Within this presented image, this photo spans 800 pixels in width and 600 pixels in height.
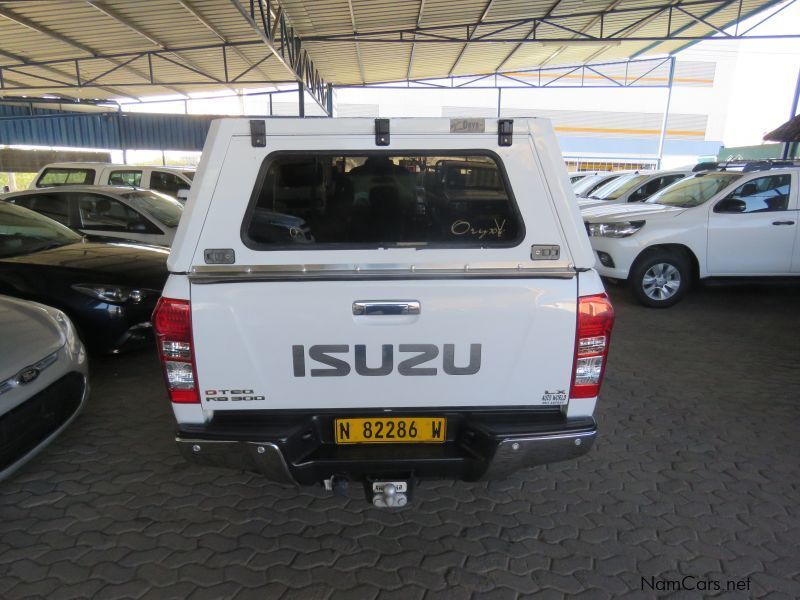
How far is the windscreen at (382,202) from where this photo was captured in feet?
7.16

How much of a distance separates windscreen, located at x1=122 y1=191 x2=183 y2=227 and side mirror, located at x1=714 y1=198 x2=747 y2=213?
669 cm

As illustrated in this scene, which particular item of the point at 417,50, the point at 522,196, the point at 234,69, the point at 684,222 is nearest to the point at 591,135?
the point at 417,50

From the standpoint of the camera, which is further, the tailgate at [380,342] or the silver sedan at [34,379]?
the silver sedan at [34,379]

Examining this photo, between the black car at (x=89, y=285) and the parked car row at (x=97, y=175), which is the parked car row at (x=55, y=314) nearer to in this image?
the black car at (x=89, y=285)

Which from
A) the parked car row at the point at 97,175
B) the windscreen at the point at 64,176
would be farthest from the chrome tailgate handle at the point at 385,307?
the windscreen at the point at 64,176

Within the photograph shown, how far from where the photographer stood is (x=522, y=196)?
217cm

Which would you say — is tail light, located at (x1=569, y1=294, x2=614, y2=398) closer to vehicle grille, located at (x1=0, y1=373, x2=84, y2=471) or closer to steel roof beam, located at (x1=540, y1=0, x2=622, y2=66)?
vehicle grille, located at (x1=0, y1=373, x2=84, y2=471)

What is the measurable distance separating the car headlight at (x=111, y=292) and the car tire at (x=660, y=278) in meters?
5.57

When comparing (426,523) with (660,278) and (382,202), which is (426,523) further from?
(660,278)

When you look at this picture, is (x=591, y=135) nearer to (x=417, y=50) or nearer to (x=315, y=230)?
(x=417, y=50)

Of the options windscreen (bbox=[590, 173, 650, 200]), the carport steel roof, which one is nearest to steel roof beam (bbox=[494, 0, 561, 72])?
the carport steel roof

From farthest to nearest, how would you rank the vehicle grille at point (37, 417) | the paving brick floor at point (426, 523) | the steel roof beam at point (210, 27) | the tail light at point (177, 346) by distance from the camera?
the steel roof beam at point (210, 27) < the vehicle grille at point (37, 417) < the paving brick floor at point (426, 523) < the tail light at point (177, 346)

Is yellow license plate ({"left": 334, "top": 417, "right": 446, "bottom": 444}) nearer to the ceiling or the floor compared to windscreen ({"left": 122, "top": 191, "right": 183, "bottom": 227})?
nearer to the floor

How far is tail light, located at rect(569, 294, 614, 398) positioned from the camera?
210cm
